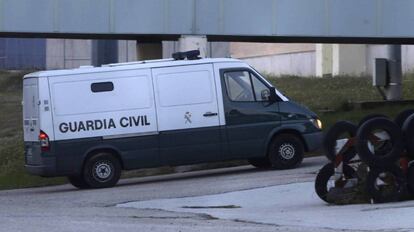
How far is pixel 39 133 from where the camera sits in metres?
16.7

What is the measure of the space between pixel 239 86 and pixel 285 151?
5.48 ft

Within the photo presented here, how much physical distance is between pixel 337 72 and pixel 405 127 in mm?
30688

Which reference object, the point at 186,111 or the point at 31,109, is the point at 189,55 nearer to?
the point at 186,111

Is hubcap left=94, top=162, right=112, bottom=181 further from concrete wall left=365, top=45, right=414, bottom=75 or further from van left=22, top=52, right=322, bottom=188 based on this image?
concrete wall left=365, top=45, right=414, bottom=75

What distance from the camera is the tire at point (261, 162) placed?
1812 cm

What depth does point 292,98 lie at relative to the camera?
29844 mm

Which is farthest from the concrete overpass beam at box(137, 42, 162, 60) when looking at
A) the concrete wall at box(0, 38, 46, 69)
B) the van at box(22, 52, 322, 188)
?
the concrete wall at box(0, 38, 46, 69)

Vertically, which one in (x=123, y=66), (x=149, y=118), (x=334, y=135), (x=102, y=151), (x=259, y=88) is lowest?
(x=102, y=151)

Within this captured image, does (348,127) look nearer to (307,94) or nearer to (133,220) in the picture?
(133,220)

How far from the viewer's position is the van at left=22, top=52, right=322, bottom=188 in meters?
16.7

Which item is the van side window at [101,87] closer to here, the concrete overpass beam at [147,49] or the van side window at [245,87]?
the van side window at [245,87]

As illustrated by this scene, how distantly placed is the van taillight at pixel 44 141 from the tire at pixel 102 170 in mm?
861

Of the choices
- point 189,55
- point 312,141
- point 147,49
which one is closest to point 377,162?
point 312,141

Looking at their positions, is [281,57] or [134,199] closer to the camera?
[134,199]
